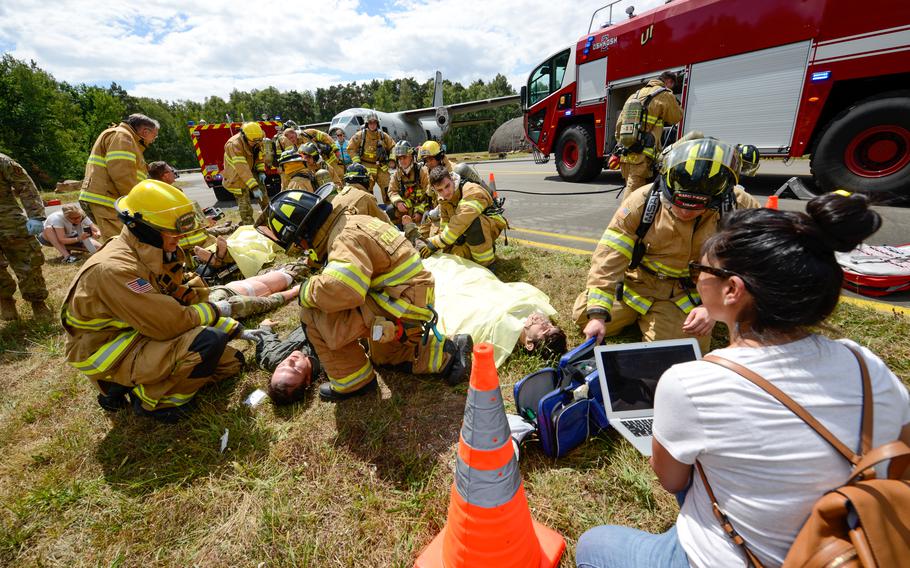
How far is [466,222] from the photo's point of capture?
4465 millimetres

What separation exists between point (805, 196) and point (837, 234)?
7.79 metres

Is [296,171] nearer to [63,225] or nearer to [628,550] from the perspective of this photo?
[63,225]

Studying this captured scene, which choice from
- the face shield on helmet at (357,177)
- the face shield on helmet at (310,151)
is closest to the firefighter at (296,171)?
the face shield on helmet at (357,177)

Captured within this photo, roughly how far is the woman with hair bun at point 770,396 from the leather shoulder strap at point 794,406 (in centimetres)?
1

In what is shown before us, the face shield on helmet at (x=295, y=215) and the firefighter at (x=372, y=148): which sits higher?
the firefighter at (x=372, y=148)

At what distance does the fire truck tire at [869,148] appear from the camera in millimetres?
5484

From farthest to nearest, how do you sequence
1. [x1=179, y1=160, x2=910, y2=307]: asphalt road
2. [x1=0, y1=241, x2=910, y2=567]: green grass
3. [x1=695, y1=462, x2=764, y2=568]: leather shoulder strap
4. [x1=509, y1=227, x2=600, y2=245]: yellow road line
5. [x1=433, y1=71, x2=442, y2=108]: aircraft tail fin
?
[x1=433, y1=71, x2=442, y2=108]: aircraft tail fin
[x1=509, y1=227, x2=600, y2=245]: yellow road line
[x1=179, y1=160, x2=910, y2=307]: asphalt road
[x1=0, y1=241, x2=910, y2=567]: green grass
[x1=695, y1=462, x2=764, y2=568]: leather shoulder strap

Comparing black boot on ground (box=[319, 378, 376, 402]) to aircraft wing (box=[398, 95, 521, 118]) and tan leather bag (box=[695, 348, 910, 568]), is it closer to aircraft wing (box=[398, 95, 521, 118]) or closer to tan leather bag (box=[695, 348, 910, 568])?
tan leather bag (box=[695, 348, 910, 568])

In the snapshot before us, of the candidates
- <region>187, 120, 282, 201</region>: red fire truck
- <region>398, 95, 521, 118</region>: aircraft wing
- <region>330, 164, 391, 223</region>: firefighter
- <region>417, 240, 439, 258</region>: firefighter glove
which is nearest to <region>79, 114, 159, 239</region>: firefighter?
<region>330, 164, 391, 223</region>: firefighter

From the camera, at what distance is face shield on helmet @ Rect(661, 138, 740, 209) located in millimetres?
2317

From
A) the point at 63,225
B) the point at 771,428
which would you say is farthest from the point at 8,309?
the point at 771,428

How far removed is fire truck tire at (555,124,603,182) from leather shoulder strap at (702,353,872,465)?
9.79 meters

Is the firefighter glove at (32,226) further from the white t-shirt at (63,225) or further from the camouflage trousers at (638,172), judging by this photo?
the camouflage trousers at (638,172)

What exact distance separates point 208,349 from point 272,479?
1.13 m
